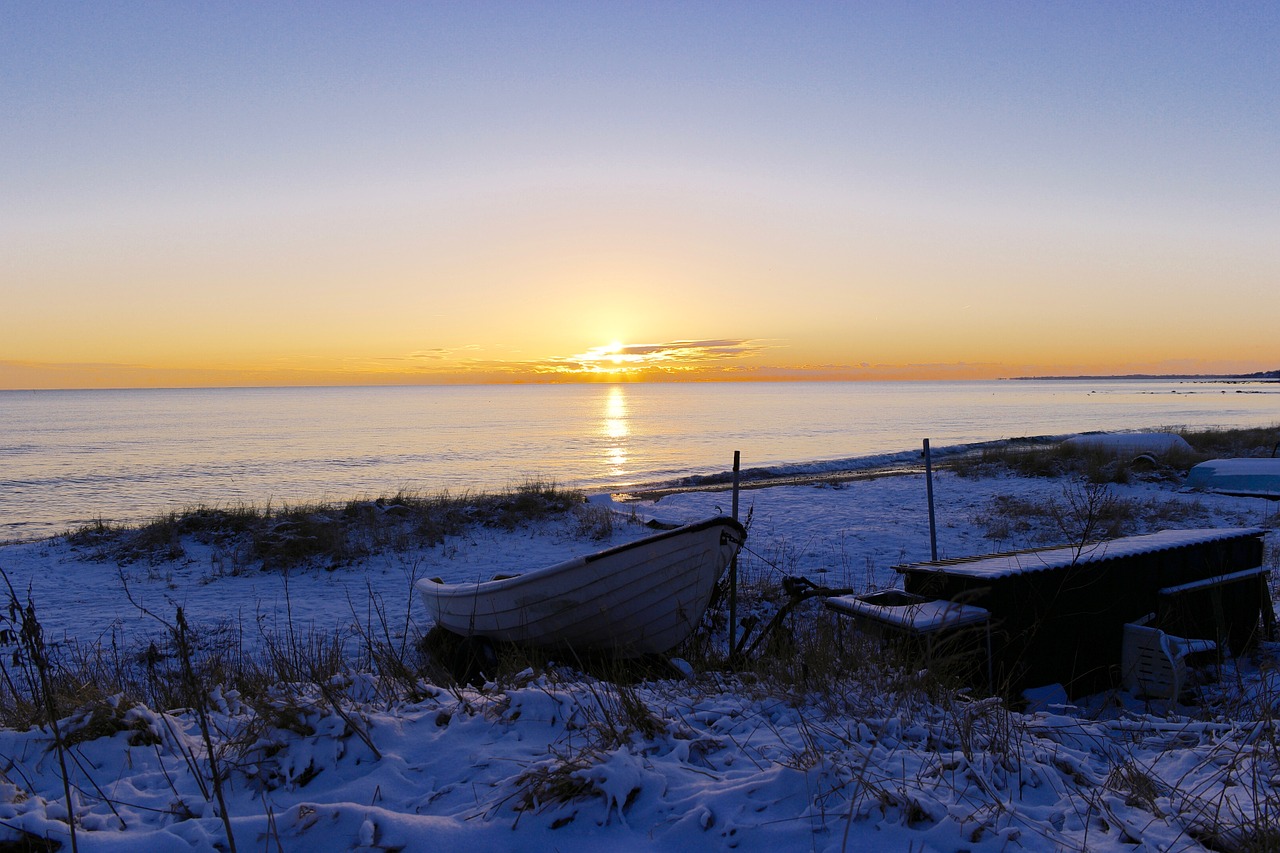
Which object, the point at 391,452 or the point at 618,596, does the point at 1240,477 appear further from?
the point at 391,452

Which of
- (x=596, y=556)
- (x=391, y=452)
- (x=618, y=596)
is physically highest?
(x=596, y=556)

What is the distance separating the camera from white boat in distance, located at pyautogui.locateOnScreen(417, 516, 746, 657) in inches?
234

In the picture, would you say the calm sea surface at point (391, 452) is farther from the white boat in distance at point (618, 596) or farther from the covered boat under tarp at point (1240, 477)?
the white boat in distance at point (618, 596)

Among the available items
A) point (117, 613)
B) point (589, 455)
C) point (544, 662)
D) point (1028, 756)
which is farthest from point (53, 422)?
point (1028, 756)

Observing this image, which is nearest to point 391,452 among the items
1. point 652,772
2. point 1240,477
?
point 1240,477

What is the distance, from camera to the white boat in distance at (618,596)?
5953 millimetres

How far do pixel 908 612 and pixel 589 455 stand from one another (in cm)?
3385

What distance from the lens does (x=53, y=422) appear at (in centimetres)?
6206

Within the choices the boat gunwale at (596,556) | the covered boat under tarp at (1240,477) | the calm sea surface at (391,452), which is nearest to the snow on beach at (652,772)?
the boat gunwale at (596,556)

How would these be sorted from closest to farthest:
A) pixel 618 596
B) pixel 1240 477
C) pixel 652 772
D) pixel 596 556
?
pixel 652 772 → pixel 596 556 → pixel 618 596 → pixel 1240 477

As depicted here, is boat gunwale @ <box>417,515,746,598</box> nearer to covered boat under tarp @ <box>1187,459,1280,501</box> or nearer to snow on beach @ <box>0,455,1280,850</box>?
snow on beach @ <box>0,455,1280,850</box>

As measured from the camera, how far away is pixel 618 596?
6051mm

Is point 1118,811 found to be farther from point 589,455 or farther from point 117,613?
point 589,455

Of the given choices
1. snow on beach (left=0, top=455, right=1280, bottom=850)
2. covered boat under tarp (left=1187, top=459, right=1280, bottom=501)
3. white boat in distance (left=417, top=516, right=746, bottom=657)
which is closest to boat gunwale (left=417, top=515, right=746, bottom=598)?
white boat in distance (left=417, top=516, right=746, bottom=657)
